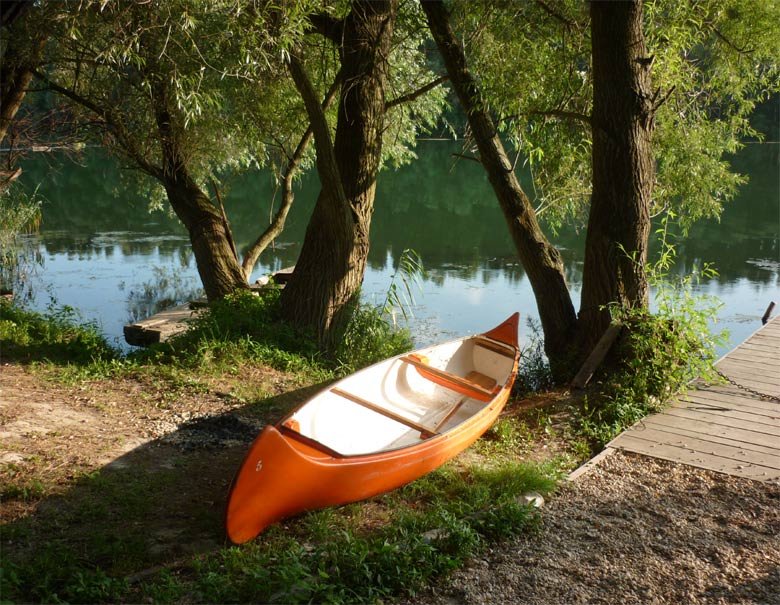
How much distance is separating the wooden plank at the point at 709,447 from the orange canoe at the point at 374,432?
1136 millimetres

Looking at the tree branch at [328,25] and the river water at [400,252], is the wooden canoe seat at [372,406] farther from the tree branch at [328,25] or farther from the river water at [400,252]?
the river water at [400,252]

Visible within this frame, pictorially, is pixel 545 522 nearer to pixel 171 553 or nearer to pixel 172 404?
pixel 171 553

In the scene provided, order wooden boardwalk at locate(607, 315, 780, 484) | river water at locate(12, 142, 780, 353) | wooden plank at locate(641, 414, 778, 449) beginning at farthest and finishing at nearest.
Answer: river water at locate(12, 142, 780, 353) < wooden plank at locate(641, 414, 778, 449) < wooden boardwalk at locate(607, 315, 780, 484)

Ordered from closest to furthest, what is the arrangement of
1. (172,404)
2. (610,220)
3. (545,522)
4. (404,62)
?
(545,522)
(172,404)
(610,220)
(404,62)

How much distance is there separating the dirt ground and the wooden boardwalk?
0.22m

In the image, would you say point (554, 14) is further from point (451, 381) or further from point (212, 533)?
point (212, 533)

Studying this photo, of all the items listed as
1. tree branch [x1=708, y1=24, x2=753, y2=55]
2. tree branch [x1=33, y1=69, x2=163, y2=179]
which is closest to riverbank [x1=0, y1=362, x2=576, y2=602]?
tree branch [x1=33, y1=69, x2=163, y2=179]

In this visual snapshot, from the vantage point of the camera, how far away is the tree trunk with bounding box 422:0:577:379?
772 cm

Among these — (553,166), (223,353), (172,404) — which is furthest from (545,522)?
(553,166)

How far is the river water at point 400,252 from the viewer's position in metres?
12.5

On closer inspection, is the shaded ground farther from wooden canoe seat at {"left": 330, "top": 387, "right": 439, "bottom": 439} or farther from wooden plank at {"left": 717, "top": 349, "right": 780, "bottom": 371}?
wooden plank at {"left": 717, "top": 349, "right": 780, "bottom": 371}

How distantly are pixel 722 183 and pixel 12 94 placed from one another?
8.10m

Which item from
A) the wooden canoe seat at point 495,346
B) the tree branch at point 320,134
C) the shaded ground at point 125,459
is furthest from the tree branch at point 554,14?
the shaded ground at point 125,459

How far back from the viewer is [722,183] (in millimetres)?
9242
